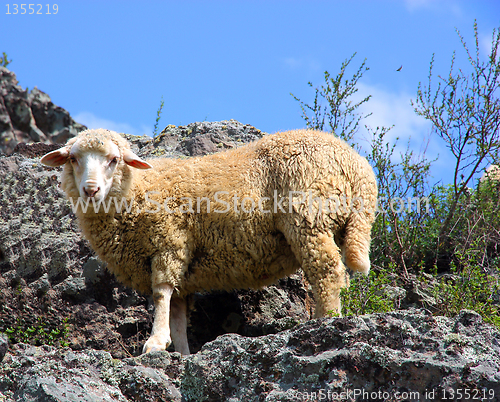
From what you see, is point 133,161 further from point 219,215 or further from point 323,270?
point 323,270

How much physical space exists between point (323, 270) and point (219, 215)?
115 centimetres

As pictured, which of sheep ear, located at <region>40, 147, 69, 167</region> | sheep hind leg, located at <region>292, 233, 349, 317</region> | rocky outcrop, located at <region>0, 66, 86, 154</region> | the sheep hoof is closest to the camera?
the sheep hoof

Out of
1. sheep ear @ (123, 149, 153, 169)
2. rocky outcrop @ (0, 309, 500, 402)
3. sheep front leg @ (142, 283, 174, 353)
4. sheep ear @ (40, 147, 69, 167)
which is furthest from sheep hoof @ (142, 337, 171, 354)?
sheep ear @ (40, 147, 69, 167)

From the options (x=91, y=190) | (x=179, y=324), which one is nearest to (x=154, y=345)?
(x=179, y=324)

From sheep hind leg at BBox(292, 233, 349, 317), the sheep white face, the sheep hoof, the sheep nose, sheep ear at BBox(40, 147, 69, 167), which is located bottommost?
the sheep hoof

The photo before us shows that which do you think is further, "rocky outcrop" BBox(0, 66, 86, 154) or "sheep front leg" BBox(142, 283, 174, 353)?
"rocky outcrop" BBox(0, 66, 86, 154)

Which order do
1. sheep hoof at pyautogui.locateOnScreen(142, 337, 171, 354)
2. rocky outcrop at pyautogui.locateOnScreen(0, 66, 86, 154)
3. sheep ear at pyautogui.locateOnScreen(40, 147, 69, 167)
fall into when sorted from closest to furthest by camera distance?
sheep hoof at pyautogui.locateOnScreen(142, 337, 171, 354) → sheep ear at pyautogui.locateOnScreen(40, 147, 69, 167) → rocky outcrop at pyautogui.locateOnScreen(0, 66, 86, 154)

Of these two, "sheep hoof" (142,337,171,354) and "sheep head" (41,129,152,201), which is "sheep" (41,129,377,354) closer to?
"sheep head" (41,129,152,201)

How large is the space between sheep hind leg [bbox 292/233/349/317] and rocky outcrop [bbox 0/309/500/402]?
3.64ft

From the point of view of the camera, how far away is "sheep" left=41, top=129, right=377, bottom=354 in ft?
15.0

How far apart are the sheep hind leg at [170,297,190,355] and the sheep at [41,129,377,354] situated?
10mm

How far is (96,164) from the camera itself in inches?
177

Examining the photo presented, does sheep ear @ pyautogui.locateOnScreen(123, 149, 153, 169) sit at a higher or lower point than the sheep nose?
higher

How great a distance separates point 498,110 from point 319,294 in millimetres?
4877
